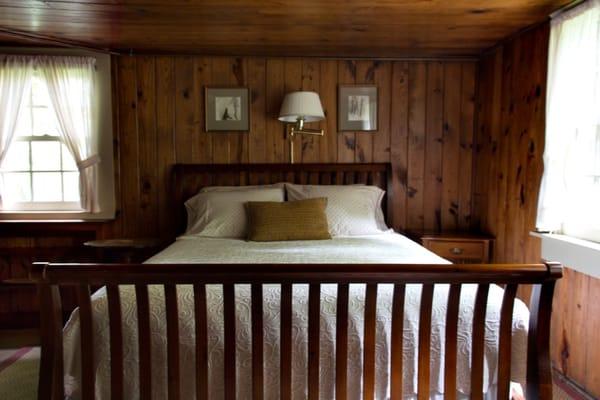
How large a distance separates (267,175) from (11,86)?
203 cm

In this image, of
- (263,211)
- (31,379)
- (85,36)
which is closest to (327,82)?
(263,211)

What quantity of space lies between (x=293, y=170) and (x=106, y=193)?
1497 mm

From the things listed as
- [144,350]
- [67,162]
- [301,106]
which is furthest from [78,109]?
[144,350]

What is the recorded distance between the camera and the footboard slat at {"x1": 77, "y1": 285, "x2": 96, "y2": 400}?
1.39m

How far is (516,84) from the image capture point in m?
2.91

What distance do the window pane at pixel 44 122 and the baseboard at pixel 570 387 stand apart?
3815 mm

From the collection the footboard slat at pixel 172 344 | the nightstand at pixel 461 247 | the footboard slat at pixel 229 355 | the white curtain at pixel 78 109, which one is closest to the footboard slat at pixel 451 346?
the footboard slat at pixel 229 355

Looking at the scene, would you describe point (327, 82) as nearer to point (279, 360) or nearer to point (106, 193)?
point (106, 193)

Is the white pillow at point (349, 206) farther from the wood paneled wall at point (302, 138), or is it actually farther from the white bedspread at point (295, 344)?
the white bedspread at point (295, 344)

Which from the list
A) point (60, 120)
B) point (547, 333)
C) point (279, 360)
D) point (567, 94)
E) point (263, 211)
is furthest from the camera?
point (60, 120)

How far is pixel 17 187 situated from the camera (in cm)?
339

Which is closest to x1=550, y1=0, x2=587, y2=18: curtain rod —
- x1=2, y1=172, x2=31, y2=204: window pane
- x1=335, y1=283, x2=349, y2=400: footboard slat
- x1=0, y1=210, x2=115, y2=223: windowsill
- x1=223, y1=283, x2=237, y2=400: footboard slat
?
x1=335, y1=283, x2=349, y2=400: footboard slat

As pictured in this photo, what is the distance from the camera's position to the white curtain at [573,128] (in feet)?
7.24

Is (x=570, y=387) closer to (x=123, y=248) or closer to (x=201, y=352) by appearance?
(x=201, y=352)
